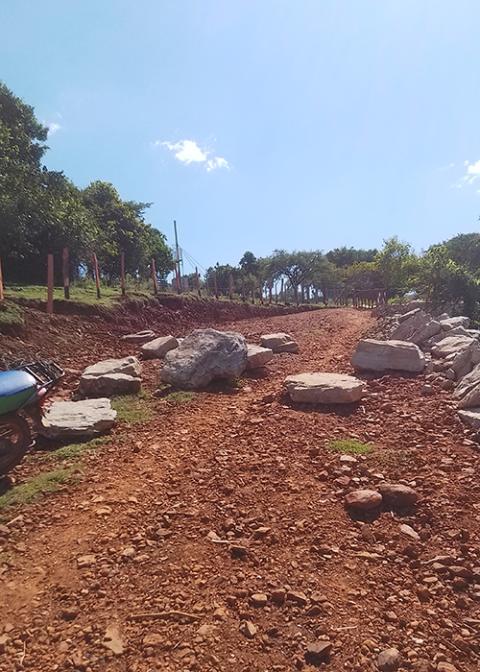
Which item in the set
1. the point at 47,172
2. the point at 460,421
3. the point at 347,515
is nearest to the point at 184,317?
the point at 47,172

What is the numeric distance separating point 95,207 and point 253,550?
27291 mm

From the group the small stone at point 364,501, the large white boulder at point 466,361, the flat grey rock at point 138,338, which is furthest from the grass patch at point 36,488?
the flat grey rock at point 138,338

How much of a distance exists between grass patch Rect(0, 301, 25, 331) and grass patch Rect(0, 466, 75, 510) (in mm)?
5599

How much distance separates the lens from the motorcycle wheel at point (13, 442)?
439 centimetres

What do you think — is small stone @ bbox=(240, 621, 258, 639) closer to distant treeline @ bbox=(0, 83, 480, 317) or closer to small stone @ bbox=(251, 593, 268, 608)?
small stone @ bbox=(251, 593, 268, 608)

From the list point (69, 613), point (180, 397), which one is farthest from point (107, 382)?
point (69, 613)

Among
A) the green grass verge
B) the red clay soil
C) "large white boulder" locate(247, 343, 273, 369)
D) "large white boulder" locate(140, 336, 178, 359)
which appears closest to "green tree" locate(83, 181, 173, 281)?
the green grass verge

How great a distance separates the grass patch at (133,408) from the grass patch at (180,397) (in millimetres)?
331

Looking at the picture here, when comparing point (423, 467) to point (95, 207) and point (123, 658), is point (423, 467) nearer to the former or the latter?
point (123, 658)

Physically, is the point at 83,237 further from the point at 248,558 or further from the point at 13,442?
the point at 248,558

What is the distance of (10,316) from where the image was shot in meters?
9.25

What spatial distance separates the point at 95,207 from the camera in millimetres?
27250

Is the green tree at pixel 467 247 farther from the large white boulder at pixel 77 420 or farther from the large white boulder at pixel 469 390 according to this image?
the large white boulder at pixel 77 420

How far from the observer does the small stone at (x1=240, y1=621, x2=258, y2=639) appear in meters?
2.40
